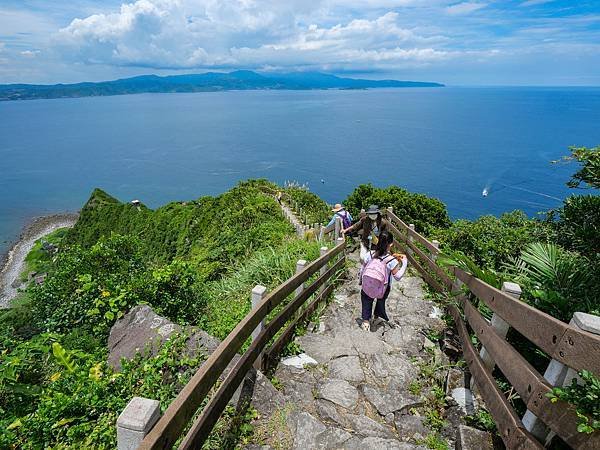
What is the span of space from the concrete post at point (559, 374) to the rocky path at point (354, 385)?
1.18 meters

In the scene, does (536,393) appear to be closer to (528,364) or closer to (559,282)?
(528,364)

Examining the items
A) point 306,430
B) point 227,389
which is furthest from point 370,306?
point 227,389

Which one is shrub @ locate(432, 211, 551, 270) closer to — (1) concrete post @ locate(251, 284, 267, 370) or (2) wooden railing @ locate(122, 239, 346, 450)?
(2) wooden railing @ locate(122, 239, 346, 450)

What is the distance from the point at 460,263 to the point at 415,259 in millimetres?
4418

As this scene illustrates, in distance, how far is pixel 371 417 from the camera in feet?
13.0

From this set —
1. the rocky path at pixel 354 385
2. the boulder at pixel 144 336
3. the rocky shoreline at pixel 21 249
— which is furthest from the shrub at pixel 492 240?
the rocky shoreline at pixel 21 249

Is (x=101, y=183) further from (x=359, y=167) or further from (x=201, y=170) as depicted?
(x=359, y=167)

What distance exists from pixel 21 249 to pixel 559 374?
6660 centimetres

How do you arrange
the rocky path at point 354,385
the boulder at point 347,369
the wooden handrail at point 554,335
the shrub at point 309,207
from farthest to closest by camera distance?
the shrub at point 309,207 → the boulder at point 347,369 → the rocky path at point 354,385 → the wooden handrail at point 554,335

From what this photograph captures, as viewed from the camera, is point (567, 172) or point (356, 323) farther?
point (567, 172)

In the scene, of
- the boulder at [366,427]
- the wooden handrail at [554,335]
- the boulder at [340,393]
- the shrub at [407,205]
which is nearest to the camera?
the wooden handrail at [554,335]

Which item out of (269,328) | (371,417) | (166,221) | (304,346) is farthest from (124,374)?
(166,221)

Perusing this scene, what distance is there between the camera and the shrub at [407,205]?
20.4 meters

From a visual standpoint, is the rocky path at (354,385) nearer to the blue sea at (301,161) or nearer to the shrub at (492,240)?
the shrub at (492,240)
